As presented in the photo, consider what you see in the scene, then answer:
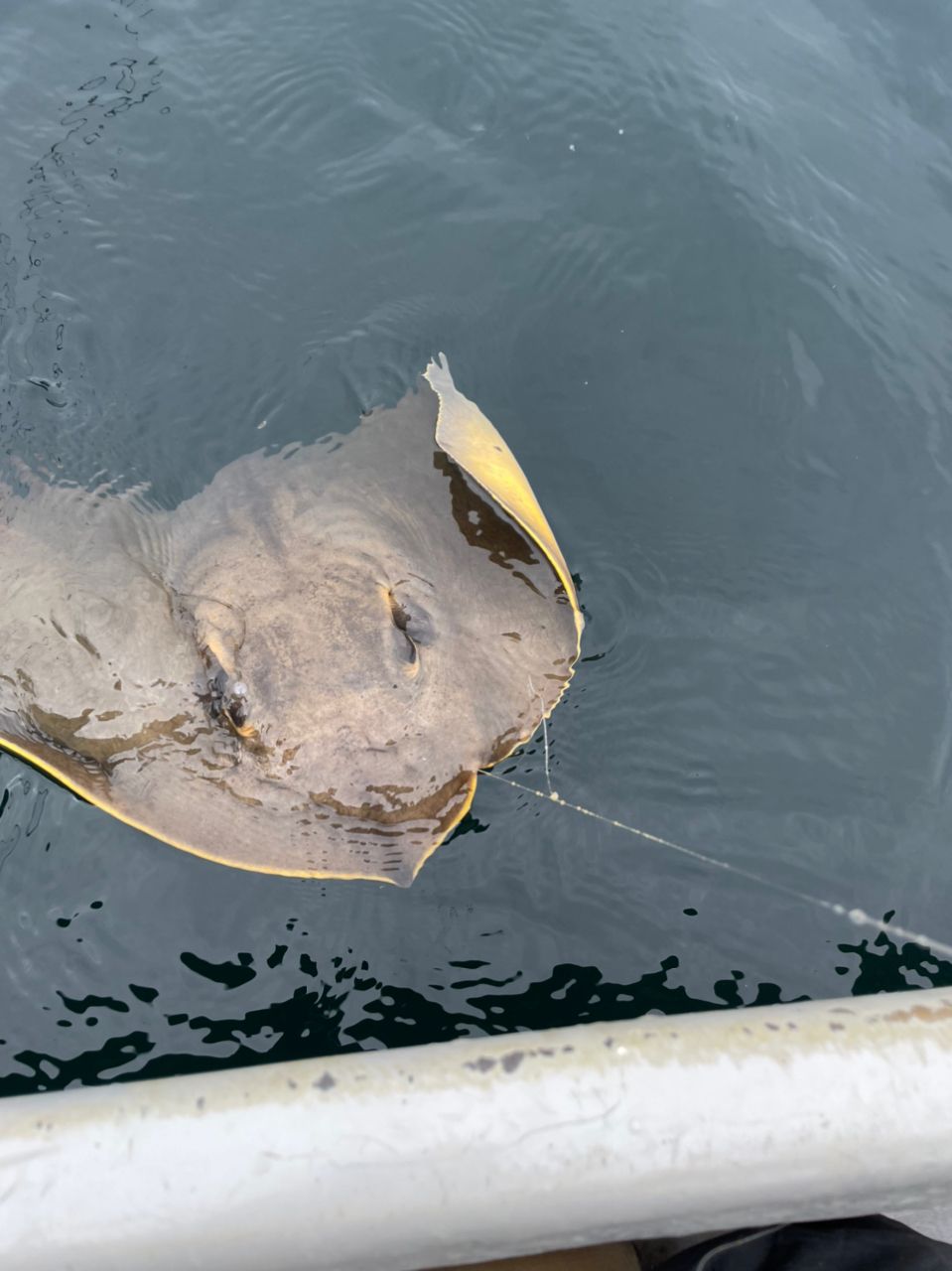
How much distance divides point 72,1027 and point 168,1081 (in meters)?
1.64

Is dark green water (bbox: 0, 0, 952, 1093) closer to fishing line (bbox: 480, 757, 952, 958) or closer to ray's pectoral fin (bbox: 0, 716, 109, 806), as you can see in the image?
fishing line (bbox: 480, 757, 952, 958)

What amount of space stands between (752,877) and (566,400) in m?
2.99

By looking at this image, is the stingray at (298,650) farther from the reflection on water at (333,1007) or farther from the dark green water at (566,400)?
the reflection on water at (333,1007)

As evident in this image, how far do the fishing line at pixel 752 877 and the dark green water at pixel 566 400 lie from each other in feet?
0.14

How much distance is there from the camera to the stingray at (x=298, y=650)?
12.2 feet

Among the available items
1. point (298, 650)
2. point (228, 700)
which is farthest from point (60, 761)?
point (298, 650)

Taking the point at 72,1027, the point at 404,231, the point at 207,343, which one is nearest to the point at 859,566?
the point at 404,231

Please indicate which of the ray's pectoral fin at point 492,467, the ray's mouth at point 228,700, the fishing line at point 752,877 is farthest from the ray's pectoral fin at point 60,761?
the ray's pectoral fin at point 492,467

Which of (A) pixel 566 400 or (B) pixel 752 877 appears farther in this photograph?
(A) pixel 566 400

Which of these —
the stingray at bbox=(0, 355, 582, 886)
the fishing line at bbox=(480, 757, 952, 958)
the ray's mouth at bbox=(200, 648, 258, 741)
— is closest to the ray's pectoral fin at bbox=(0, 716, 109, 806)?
the stingray at bbox=(0, 355, 582, 886)

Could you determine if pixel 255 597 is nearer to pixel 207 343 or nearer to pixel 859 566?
pixel 207 343

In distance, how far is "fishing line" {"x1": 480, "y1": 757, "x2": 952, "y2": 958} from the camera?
435 cm

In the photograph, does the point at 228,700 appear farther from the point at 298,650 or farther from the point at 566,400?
the point at 566,400

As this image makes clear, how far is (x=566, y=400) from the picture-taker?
5.75m
